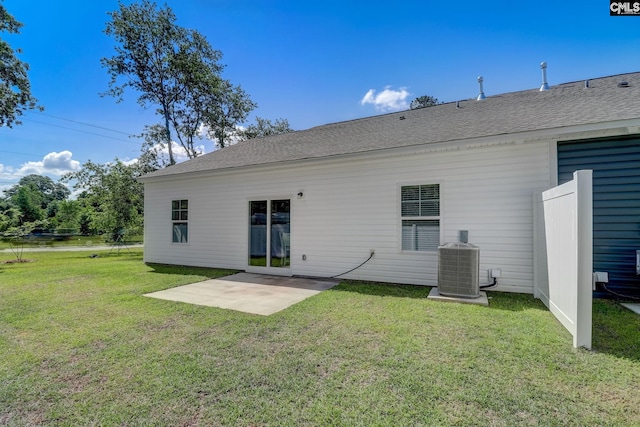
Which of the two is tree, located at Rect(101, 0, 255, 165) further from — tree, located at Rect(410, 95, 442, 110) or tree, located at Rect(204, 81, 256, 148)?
tree, located at Rect(410, 95, 442, 110)

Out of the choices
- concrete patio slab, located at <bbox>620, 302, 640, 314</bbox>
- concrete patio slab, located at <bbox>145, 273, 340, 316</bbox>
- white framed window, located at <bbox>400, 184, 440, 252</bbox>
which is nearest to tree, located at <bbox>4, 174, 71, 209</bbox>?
concrete patio slab, located at <bbox>145, 273, 340, 316</bbox>

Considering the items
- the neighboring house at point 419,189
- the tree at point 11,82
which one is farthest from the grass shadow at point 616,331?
the tree at point 11,82

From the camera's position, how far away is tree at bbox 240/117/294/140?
23.4 m

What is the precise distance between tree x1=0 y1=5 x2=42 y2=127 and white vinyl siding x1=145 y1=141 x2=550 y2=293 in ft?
32.3

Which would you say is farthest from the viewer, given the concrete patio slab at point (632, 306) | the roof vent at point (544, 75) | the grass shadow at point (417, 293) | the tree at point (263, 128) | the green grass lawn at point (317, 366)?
the tree at point (263, 128)

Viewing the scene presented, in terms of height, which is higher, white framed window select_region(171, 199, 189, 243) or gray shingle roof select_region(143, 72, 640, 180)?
gray shingle roof select_region(143, 72, 640, 180)

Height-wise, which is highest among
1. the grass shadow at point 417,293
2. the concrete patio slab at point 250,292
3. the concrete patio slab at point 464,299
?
the concrete patio slab at point 464,299

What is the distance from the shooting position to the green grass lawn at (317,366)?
205 cm

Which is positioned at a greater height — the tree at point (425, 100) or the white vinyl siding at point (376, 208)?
the tree at point (425, 100)

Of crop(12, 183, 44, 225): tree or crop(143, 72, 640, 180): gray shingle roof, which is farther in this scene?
crop(12, 183, 44, 225): tree

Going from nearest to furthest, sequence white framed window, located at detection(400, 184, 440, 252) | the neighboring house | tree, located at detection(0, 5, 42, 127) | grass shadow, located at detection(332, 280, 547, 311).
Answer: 1. grass shadow, located at detection(332, 280, 547, 311)
2. the neighboring house
3. white framed window, located at detection(400, 184, 440, 252)
4. tree, located at detection(0, 5, 42, 127)

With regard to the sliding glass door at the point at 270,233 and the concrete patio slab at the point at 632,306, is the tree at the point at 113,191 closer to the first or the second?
the sliding glass door at the point at 270,233

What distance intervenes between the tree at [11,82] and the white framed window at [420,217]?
16802mm

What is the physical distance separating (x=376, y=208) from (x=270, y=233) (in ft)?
9.96
